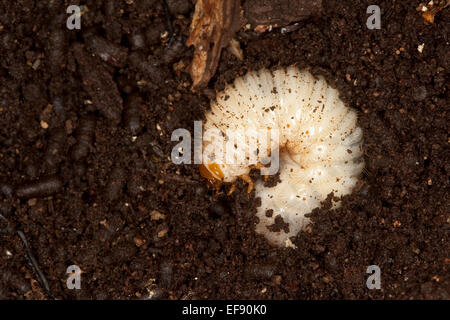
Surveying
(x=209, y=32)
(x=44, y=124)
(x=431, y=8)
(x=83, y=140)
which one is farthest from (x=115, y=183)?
(x=431, y=8)

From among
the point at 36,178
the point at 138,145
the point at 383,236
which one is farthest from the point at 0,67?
the point at 383,236

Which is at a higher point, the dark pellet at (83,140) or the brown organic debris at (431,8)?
the brown organic debris at (431,8)

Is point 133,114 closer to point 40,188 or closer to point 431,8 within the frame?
point 40,188

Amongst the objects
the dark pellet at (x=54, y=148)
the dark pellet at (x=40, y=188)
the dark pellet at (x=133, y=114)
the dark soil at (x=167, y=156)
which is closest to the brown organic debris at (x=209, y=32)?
the dark soil at (x=167, y=156)

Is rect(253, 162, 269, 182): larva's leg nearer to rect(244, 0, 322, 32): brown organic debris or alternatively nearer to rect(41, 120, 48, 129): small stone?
rect(244, 0, 322, 32): brown organic debris

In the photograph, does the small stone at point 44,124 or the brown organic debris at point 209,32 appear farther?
the small stone at point 44,124

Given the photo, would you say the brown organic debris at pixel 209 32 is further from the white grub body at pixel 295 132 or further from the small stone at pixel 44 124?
the small stone at pixel 44 124
